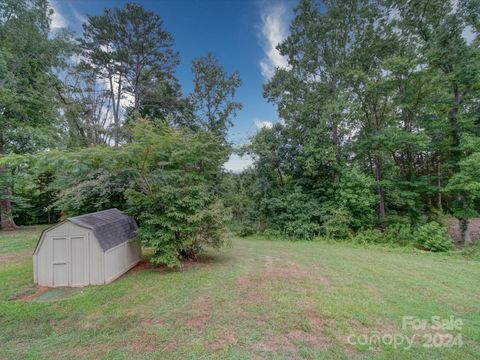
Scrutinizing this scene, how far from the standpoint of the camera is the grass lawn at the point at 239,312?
2680mm

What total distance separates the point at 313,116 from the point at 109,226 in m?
11.6

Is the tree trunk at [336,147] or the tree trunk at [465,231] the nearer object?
the tree trunk at [465,231]

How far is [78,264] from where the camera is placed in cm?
486

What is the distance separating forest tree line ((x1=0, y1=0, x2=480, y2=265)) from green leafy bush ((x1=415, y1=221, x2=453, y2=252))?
0.29 feet

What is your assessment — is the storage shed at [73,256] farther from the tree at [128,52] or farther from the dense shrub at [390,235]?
the dense shrub at [390,235]

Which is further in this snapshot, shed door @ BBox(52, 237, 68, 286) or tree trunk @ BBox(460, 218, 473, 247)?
tree trunk @ BBox(460, 218, 473, 247)

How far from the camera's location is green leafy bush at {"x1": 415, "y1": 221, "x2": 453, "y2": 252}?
868 cm

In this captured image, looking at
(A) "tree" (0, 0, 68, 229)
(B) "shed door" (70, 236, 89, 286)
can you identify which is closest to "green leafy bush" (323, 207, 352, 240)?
(B) "shed door" (70, 236, 89, 286)

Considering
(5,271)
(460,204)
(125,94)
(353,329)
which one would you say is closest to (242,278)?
(353,329)

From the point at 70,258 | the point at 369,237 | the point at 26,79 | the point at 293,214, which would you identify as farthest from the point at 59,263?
the point at 369,237

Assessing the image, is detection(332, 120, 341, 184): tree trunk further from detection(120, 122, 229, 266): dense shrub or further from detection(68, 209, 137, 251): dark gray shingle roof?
detection(68, 209, 137, 251): dark gray shingle roof

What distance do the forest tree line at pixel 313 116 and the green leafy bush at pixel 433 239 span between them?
3.5 inches

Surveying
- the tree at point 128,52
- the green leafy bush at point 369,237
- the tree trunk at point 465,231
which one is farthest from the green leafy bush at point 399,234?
the tree at point 128,52

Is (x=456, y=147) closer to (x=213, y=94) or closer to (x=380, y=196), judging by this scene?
(x=380, y=196)
